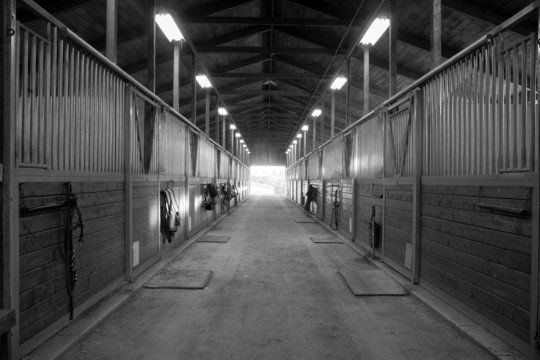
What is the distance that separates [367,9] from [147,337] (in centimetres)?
859

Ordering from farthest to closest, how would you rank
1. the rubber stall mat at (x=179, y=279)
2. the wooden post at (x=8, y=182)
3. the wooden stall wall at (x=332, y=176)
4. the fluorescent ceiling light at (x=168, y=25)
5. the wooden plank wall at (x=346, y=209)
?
the wooden stall wall at (x=332, y=176) < the wooden plank wall at (x=346, y=209) < the fluorescent ceiling light at (x=168, y=25) < the rubber stall mat at (x=179, y=279) < the wooden post at (x=8, y=182)

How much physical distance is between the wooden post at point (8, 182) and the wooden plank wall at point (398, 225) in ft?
14.2

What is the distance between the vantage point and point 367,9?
8.85m

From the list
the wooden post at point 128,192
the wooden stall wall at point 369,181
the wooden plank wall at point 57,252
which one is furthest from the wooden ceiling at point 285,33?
the wooden plank wall at point 57,252

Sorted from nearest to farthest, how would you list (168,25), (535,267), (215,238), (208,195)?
1. (535,267)
2. (168,25)
3. (215,238)
4. (208,195)

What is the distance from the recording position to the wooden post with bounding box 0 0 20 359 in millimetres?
2400

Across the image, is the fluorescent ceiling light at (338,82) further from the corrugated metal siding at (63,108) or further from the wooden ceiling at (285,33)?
the corrugated metal siding at (63,108)

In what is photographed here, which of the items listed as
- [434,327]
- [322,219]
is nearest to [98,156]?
[434,327]

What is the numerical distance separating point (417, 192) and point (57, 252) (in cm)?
396

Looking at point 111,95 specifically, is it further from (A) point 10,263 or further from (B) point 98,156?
(A) point 10,263

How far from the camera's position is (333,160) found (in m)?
11.1

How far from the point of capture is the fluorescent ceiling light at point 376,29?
22.7 ft

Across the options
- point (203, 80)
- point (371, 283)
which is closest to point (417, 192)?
point (371, 283)

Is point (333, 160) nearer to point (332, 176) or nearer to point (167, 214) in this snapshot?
point (332, 176)
